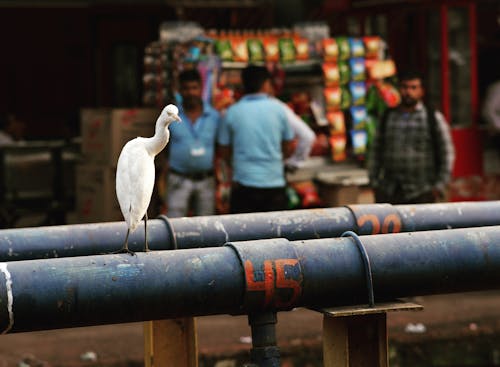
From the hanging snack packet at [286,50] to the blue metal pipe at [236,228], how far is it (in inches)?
213

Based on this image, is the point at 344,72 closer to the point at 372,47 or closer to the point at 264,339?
the point at 372,47

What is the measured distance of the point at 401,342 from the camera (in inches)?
338

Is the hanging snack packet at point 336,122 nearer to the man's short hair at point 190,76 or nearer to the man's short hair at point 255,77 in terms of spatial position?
the man's short hair at point 255,77

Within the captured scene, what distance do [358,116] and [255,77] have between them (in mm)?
2177

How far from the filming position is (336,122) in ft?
35.7

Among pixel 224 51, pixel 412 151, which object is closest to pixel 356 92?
pixel 224 51

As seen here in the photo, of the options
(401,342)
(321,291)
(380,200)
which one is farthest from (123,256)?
(380,200)

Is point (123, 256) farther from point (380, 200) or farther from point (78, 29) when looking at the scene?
point (78, 29)

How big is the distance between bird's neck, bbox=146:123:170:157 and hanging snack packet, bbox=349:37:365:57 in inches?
251

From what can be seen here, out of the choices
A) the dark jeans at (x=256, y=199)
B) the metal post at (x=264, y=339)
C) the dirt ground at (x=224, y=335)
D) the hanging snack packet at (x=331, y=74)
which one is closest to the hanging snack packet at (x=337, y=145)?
the hanging snack packet at (x=331, y=74)

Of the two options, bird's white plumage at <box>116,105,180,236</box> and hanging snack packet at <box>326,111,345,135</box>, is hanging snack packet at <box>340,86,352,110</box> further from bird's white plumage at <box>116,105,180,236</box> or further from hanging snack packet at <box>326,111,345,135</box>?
bird's white plumage at <box>116,105,180,236</box>

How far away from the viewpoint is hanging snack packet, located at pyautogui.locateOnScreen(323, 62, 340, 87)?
1081cm

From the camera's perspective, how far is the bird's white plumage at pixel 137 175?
4691 mm

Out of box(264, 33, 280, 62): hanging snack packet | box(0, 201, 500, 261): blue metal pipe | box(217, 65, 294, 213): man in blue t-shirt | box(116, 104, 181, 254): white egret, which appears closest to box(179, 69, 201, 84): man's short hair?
box(217, 65, 294, 213): man in blue t-shirt
